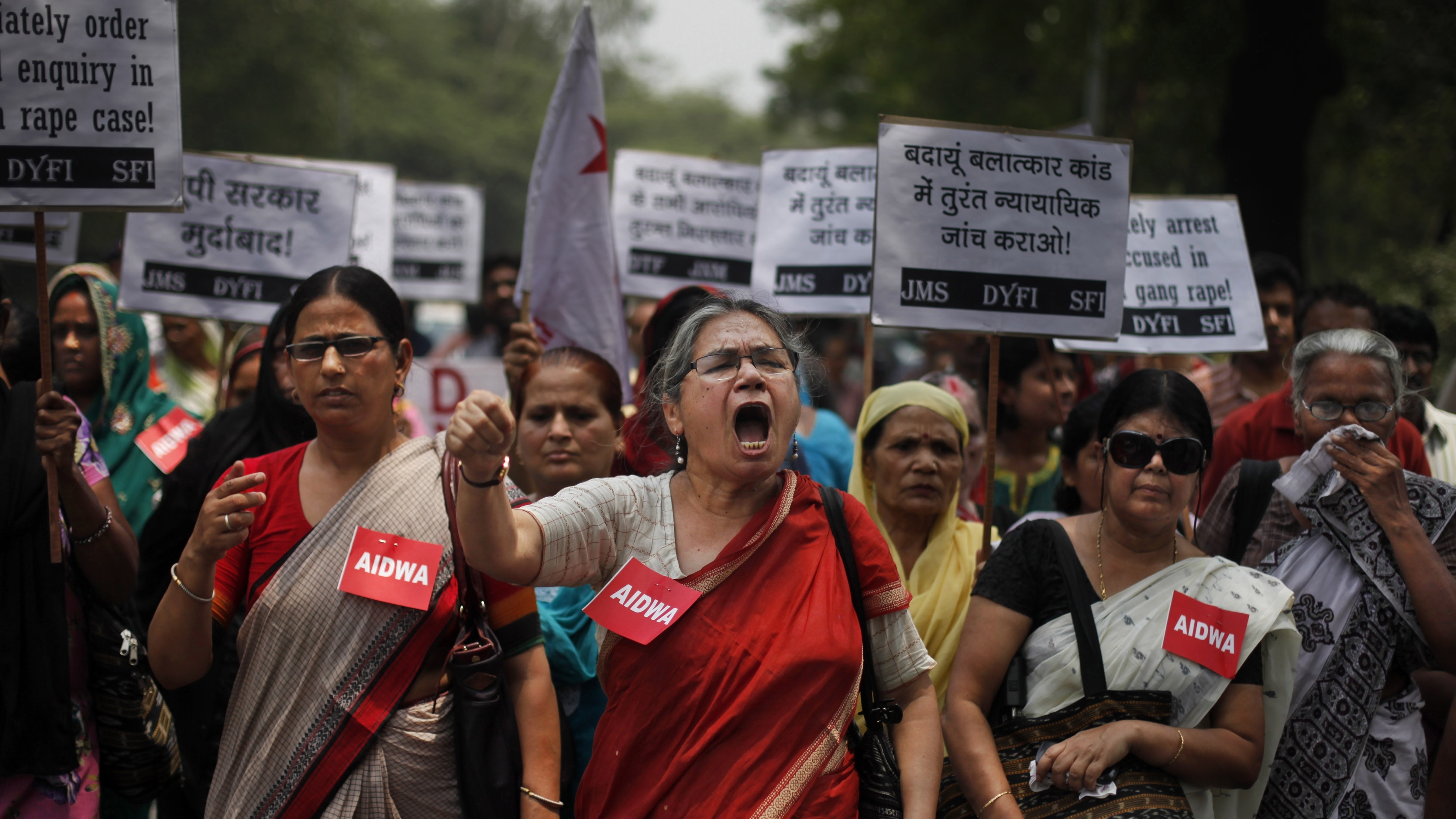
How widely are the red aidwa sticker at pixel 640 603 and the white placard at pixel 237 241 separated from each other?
10.5 feet

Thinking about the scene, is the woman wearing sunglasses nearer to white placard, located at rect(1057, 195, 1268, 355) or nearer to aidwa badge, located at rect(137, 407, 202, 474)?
white placard, located at rect(1057, 195, 1268, 355)

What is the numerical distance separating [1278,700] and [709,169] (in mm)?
4626

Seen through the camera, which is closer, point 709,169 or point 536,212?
point 536,212

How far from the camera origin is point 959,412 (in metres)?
3.80

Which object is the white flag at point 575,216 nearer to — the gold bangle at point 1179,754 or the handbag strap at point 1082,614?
the handbag strap at point 1082,614

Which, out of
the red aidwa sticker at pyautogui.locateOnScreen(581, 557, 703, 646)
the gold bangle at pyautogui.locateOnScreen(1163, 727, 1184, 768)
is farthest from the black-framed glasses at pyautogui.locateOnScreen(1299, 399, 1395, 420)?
the red aidwa sticker at pyautogui.locateOnScreen(581, 557, 703, 646)

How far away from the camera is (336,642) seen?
2.63 m

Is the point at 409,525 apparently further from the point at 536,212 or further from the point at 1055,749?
the point at 536,212

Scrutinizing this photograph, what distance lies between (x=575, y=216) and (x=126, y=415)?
6.10 feet

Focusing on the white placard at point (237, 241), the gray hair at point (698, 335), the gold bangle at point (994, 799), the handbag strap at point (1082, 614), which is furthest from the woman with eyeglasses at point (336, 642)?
the white placard at point (237, 241)

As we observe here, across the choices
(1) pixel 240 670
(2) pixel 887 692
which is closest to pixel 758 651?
(2) pixel 887 692

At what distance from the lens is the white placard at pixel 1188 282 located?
16.7 ft

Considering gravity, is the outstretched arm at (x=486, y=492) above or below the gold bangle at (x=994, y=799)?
above

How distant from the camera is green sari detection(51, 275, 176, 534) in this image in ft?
14.5
